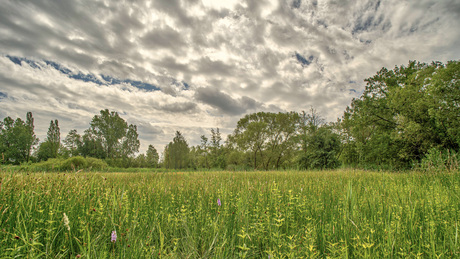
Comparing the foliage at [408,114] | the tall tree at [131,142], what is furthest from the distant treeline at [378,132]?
the tall tree at [131,142]

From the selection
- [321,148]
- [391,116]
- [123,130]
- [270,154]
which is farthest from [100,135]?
[391,116]

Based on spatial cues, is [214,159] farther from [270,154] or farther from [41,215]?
[41,215]

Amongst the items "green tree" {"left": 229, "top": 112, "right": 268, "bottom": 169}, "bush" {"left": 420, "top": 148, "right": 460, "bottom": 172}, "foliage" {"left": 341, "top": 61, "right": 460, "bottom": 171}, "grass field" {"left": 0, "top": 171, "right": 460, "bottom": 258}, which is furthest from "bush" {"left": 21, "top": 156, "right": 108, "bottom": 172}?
"green tree" {"left": 229, "top": 112, "right": 268, "bottom": 169}

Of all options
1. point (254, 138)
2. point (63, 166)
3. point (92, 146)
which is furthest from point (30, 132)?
point (254, 138)

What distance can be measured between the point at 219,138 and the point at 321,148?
31987 mm

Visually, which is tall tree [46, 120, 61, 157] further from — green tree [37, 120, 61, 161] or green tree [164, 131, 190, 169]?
green tree [164, 131, 190, 169]

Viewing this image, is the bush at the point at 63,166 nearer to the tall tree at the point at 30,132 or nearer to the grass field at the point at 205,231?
the grass field at the point at 205,231

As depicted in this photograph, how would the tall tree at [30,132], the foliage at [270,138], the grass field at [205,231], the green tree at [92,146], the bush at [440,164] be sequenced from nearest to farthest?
the grass field at [205,231] → the bush at [440,164] → the foliage at [270,138] → the tall tree at [30,132] → the green tree at [92,146]

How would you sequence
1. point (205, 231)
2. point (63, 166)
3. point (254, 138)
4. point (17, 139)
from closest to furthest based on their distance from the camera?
point (205, 231) < point (63, 166) < point (254, 138) < point (17, 139)

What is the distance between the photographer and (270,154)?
36625 mm

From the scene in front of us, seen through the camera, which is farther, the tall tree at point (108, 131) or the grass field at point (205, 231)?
the tall tree at point (108, 131)

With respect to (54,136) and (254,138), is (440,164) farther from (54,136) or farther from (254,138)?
(54,136)

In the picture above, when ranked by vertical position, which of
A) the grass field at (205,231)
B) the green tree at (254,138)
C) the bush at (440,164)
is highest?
the green tree at (254,138)

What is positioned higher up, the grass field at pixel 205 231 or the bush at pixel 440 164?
the bush at pixel 440 164
